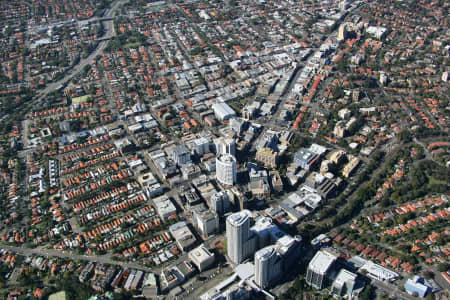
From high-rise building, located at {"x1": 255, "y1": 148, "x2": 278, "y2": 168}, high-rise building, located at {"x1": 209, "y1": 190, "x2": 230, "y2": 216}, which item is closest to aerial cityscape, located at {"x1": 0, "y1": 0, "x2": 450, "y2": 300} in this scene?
high-rise building, located at {"x1": 209, "y1": 190, "x2": 230, "y2": 216}

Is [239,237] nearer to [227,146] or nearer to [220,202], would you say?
[220,202]

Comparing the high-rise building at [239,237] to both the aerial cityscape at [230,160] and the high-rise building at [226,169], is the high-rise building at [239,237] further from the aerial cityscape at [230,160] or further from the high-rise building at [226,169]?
the high-rise building at [226,169]

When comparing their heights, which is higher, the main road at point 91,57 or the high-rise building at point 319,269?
the high-rise building at point 319,269

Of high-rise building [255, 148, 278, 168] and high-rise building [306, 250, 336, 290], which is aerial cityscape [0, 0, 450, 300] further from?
high-rise building [255, 148, 278, 168]

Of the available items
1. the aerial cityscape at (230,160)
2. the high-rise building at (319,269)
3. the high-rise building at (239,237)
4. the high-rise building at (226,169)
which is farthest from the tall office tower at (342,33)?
the high-rise building at (319,269)

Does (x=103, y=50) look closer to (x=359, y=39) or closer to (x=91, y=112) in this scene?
(x=91, y=112)

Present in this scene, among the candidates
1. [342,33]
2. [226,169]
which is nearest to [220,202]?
[226,169]

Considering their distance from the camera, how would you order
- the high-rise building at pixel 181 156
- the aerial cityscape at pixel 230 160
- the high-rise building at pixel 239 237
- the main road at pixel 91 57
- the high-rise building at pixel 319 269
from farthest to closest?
the main road at pixel 91 57 < the high-rise building at pixel 181 156 < the aerial cityscape at pixel 230 160 < the high-rise building at pixel 239 237 < the high-rise building at pixel 319 269
